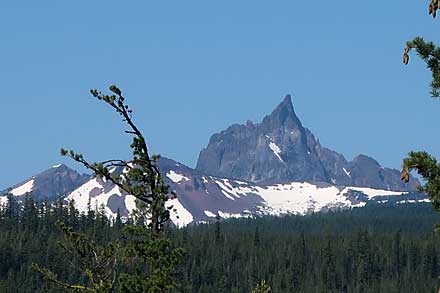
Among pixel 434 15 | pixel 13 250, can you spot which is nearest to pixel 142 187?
pixel 434 15

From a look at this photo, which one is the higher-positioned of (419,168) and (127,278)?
(419,168)

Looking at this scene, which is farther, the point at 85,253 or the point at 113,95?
the point at 85,253

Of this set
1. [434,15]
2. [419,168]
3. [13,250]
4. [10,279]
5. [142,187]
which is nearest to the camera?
[434,15]

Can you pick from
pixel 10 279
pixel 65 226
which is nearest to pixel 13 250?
pixel 10 279

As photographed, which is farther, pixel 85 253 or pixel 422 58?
pixel 85 253

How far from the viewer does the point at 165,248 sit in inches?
988

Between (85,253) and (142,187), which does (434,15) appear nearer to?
(142,187)

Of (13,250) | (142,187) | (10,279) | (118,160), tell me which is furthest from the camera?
(13,250)

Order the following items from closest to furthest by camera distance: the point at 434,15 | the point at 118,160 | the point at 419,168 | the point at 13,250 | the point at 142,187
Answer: the point at 434,15 → the point at 419,168 → the point at 118,160 → the point at 142,187 → the point at 13,250

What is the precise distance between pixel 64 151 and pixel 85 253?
3380 millimetres

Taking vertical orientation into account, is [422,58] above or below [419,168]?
above

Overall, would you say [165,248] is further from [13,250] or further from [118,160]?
[13,250]

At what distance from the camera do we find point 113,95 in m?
22.6

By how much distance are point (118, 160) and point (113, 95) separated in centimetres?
172
